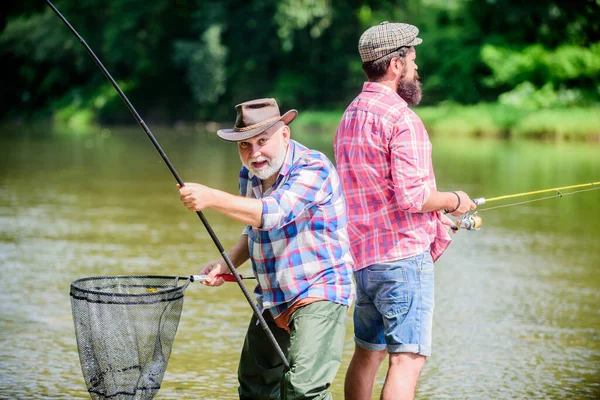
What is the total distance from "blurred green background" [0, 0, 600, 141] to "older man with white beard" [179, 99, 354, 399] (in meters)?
33.9

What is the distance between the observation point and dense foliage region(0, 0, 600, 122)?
146 ft

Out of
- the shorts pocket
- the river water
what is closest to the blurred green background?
the river water

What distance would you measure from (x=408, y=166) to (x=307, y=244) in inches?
20.9

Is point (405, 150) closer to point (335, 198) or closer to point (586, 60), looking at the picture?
point (335, 198)

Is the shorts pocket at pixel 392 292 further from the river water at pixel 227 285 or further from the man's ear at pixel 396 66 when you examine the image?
the river water at pixel 227 285

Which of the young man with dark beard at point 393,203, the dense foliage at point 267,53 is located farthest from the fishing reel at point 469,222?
the dense foliage at point 267,53

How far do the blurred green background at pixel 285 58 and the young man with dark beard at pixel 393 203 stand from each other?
33.6 metres

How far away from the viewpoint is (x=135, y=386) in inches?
163

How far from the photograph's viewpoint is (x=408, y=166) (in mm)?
4305

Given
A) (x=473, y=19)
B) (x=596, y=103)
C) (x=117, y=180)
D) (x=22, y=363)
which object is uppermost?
(x=473, y=19)

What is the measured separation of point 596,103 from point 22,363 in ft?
118

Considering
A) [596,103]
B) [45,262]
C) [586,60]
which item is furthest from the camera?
[586,60]

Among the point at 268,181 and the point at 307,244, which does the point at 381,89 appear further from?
the point at 307,244

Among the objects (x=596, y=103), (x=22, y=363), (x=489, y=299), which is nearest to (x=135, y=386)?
(x=22, y=363)
